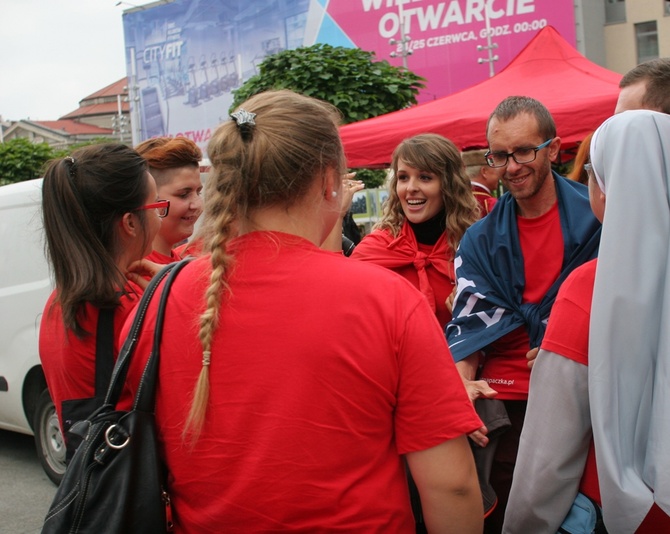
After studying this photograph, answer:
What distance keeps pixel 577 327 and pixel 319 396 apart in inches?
25.3

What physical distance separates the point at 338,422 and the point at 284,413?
11 centimetres

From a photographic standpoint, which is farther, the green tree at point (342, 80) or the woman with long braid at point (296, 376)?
the green tree at point (342, 80)

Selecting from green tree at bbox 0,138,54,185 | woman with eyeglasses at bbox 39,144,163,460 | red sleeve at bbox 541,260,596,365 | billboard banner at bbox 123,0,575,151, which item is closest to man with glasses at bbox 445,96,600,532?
red sleeve at bbox 541,260,596,365

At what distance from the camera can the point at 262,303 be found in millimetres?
1517

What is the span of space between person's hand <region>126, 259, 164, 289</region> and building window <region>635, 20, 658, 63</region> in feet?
105

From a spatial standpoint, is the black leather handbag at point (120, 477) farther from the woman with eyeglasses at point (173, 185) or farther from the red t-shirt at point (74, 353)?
the woman with eyeglasses at point (173, 185)

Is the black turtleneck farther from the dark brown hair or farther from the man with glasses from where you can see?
the dark brown hair

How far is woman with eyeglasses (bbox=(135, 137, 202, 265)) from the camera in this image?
3158 millimetres

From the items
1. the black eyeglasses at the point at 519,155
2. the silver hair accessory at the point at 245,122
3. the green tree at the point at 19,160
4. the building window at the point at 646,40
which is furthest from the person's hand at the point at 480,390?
the building window at the point at 646,40

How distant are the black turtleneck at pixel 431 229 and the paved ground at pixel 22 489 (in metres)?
3.16

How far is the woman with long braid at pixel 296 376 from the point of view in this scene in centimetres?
148

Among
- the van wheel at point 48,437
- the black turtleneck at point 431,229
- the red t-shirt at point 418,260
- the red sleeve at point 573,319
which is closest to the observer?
the red sleeve at point 573,319

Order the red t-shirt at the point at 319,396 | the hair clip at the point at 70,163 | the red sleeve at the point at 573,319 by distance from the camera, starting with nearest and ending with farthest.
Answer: the red t-shirt at the point at 319,396
the red sleeve at the point at 573,319
the hair clip at the point at 70,163

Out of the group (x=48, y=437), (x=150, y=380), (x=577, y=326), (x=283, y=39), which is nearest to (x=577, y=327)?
(x=577, y=326)
